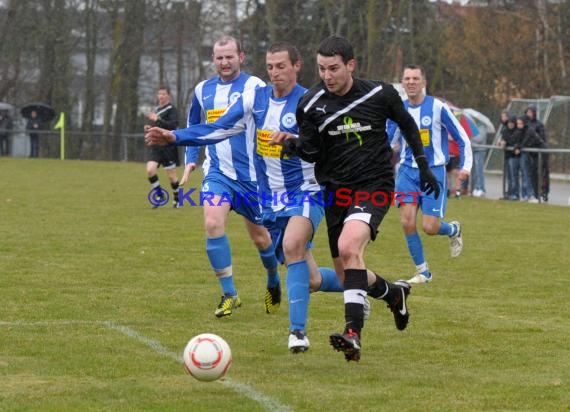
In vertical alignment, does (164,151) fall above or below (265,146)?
below

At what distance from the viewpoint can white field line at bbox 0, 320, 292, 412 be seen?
5.53 metres

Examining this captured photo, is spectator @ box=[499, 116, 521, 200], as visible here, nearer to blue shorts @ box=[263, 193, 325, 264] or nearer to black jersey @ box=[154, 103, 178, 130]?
black jersey @ box=[154, 103, 178, 130]

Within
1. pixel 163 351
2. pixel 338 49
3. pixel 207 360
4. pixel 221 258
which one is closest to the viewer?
pixel 207 360

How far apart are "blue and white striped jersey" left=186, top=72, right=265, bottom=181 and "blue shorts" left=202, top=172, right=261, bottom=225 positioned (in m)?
0.05

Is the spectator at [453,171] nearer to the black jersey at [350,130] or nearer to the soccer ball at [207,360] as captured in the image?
the black jersey at [350,130]

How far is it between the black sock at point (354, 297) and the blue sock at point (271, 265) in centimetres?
211

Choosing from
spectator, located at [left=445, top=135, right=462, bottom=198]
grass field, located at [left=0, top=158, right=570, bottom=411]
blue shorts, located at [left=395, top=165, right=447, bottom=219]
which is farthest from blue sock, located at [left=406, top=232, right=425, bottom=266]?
spectator, located at [left=445, top=135, right=462, bottom=198]

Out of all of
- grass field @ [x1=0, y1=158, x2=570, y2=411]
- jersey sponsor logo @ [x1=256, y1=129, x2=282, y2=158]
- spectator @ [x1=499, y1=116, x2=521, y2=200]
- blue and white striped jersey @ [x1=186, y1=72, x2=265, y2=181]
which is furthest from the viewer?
spectator @ [x1=499, y1=116, x2=521, y2=200]

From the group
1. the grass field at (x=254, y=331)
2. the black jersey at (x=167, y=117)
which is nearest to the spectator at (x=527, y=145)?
the black jersey at (x=167, y=117)

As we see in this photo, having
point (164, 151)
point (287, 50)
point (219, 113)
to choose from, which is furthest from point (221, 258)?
point (164, 151)

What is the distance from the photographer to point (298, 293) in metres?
6.98

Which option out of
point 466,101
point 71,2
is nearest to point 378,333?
point 466,101

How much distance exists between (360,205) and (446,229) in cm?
498

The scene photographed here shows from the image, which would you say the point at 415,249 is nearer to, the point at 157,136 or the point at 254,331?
the point at 254,331
